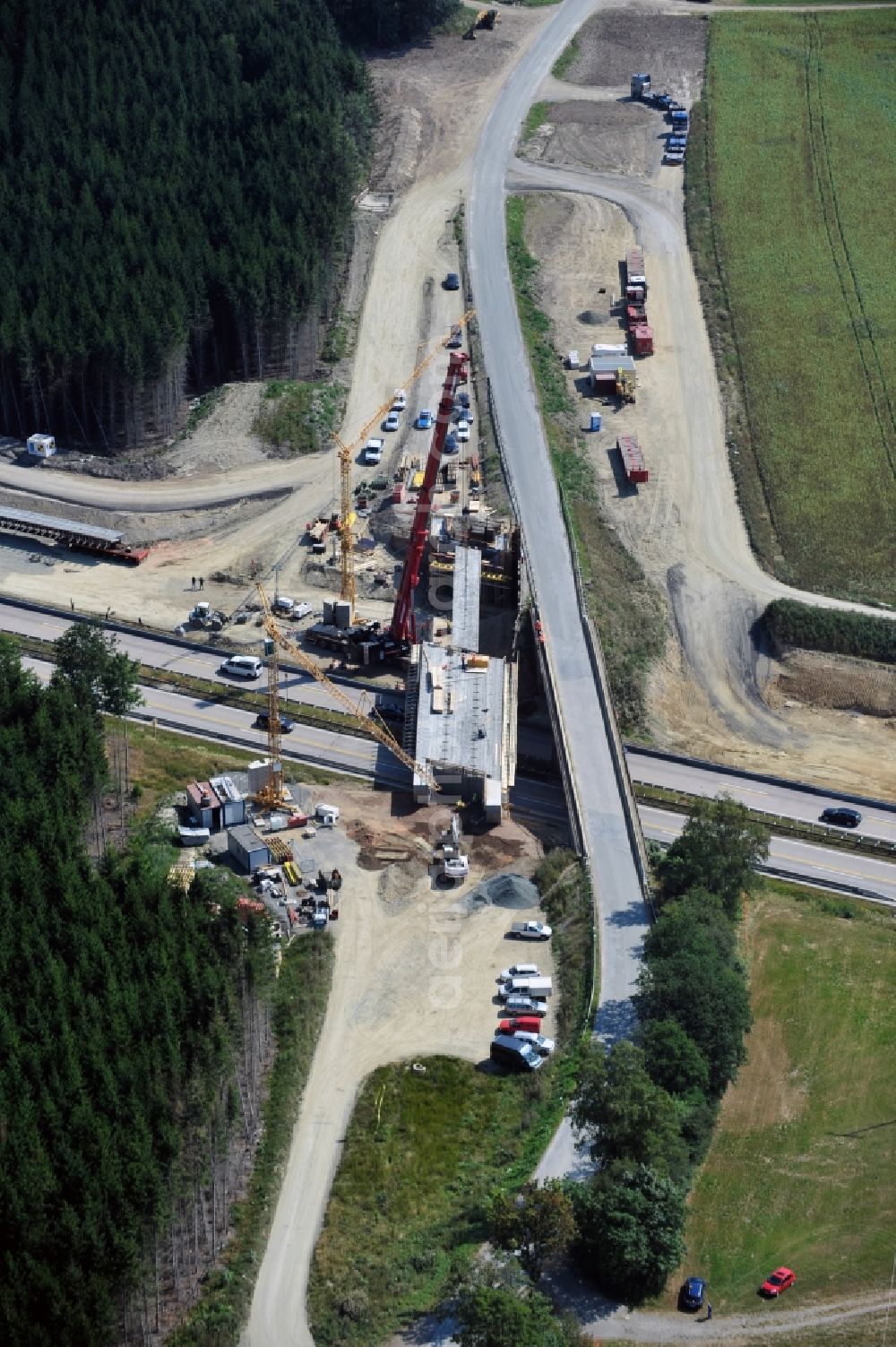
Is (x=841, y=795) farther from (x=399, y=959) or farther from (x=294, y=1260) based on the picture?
(x=294, y=1260)

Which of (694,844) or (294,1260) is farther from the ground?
(694,844)

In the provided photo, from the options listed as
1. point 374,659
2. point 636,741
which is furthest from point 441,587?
point 636,741

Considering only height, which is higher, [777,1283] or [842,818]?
[842,818]

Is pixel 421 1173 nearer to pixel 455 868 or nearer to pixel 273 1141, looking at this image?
pixel 273 1141

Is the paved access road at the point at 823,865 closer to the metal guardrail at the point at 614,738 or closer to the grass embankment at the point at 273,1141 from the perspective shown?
the metal guardrail at the point at 614,738

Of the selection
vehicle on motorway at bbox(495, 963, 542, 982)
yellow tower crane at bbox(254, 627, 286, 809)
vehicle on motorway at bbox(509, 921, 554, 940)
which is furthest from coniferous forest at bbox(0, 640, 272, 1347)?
vehicle on motorway at bbox(509, 921, 554, 940)

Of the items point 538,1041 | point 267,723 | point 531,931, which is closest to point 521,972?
point 531,931
